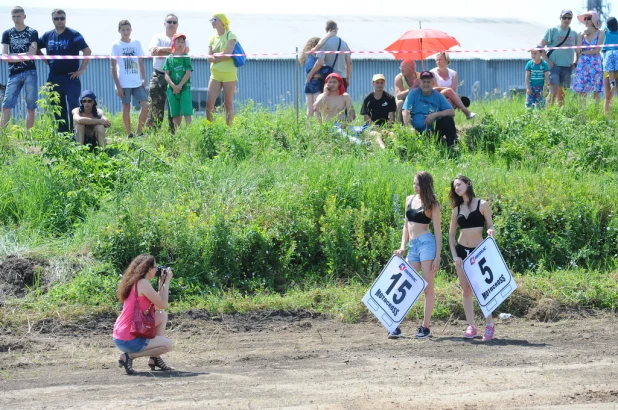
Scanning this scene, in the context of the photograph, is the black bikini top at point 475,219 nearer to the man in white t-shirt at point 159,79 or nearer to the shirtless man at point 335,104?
the shirtless man at point 335,104

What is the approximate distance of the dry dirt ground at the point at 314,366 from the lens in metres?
8.06

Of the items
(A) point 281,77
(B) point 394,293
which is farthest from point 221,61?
(A) point 281,77

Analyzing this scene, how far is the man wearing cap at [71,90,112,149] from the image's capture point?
50.3 feet

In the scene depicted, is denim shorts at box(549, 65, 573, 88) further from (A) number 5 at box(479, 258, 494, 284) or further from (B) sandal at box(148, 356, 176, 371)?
(B) sandal at box(148, 356, 176, 371)

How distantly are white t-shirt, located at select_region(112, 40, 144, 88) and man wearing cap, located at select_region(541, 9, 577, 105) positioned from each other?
7852mm

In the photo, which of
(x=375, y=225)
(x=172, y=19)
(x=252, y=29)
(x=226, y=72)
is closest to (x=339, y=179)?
(x=375, y=225)

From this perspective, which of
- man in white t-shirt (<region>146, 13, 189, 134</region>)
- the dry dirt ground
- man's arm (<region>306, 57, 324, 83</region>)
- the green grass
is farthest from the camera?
man's arm (<region>306, 57, 324, 83</region>)

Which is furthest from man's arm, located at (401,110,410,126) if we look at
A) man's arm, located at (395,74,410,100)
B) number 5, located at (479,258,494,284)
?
number 5, located at (479,258,494,284)

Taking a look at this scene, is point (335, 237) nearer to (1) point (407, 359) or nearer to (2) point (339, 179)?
(2) point (339, 179)

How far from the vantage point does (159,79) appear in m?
16.7

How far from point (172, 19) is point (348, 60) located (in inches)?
134

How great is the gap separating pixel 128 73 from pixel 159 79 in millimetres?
613

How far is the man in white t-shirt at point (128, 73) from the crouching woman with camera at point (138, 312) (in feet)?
26.0

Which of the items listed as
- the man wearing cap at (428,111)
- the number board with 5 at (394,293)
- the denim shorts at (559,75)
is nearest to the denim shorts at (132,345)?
the number board with 5 at (394,293)
